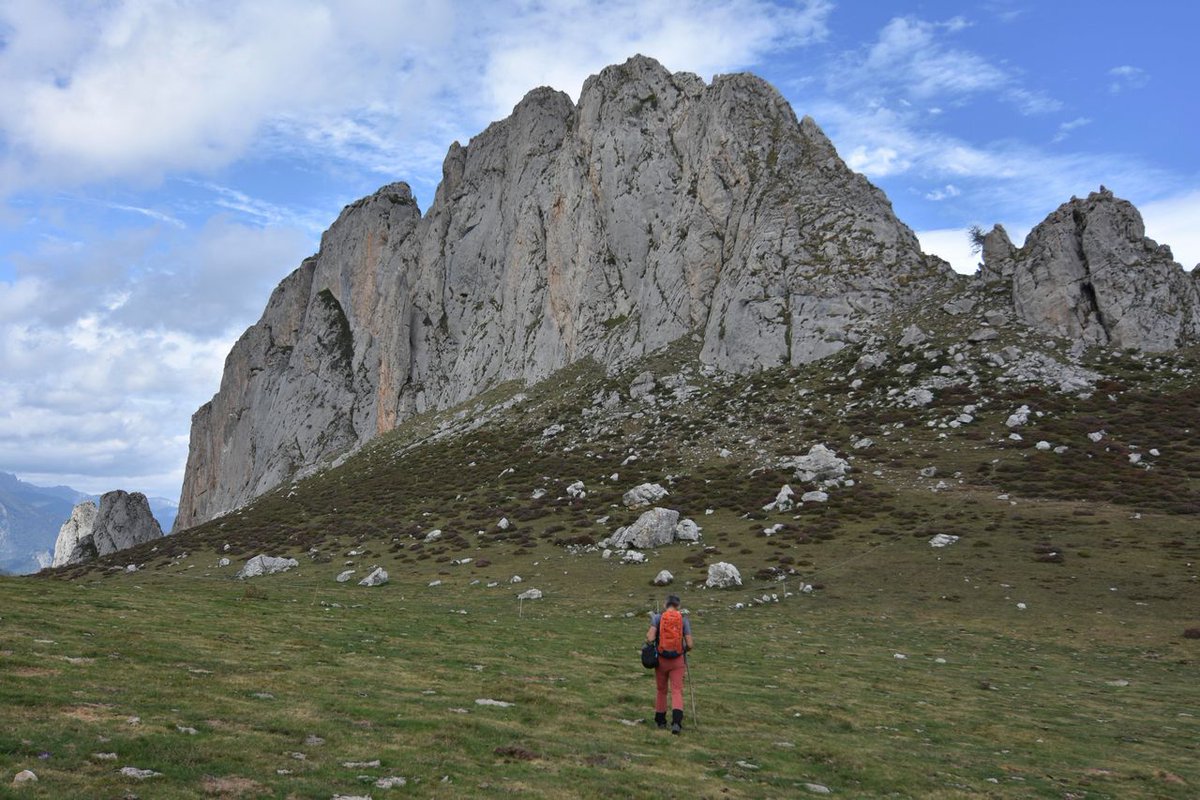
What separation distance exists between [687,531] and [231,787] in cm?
4526

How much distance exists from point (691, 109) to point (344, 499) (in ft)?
272

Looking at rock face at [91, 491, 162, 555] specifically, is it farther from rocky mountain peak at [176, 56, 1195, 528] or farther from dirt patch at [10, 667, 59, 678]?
dirt patch at [10, 667, 59, 678]

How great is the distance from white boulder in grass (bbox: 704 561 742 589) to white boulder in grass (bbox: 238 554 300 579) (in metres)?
35.4

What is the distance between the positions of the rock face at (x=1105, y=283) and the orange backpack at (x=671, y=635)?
7935 centimetres

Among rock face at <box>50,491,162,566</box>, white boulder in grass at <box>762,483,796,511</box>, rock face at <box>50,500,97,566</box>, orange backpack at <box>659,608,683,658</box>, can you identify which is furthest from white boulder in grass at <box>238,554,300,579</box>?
rock face at <box>50,500,97,566</box>

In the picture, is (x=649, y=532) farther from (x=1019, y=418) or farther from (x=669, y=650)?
(x=1019, y=418)

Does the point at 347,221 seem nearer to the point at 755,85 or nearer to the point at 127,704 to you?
the point at 755,85

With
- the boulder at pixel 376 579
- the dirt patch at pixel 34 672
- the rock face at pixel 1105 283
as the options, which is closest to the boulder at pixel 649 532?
the boulder at pixel 376 579

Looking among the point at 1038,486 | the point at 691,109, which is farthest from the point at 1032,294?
the point at 691,109

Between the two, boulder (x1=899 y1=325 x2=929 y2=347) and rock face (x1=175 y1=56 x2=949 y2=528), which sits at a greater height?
rock face (x1=175 y1=56 x2=949 y2=528)

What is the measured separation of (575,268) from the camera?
12269 centimetres

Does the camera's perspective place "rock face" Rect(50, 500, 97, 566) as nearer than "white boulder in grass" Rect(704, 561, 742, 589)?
No

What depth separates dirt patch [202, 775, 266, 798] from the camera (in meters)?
9.54

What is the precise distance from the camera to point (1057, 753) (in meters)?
16.8
